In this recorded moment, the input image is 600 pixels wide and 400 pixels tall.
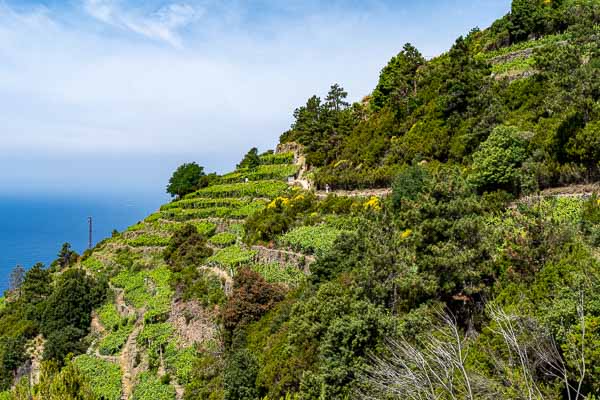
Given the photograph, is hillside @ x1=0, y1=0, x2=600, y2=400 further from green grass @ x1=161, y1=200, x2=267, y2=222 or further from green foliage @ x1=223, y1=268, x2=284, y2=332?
green grass @ x1=161, y1=200, x2=267, y2=222

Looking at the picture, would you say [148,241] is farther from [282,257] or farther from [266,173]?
[282,257]

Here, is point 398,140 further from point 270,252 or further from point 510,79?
point 270,252

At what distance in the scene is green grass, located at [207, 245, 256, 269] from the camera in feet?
104

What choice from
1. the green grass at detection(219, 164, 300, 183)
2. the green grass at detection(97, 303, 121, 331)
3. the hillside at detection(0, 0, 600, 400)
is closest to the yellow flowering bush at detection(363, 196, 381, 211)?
the hillside at detection(0, 0, 600, 400)

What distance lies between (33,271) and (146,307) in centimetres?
2299

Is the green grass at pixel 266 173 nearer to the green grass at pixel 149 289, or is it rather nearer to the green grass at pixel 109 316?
the green grass at pixel 149 289

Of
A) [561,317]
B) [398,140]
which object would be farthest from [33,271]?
[561,317]

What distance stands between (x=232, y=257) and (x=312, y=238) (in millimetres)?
7490

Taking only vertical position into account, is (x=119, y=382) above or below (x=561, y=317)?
below

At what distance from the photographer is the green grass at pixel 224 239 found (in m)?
39.7

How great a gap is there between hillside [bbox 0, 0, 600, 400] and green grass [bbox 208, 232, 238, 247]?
0.64 ft

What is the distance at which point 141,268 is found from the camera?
45406 mm

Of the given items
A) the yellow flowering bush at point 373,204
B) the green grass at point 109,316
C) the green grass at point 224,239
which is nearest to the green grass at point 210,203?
the green grass at point 224,239

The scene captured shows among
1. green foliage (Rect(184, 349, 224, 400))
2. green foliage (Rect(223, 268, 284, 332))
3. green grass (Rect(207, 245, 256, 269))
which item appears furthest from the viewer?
green grass (Rect(207, 245, 256, 269))
